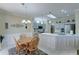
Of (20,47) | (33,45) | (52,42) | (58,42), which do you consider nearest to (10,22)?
(20,47)

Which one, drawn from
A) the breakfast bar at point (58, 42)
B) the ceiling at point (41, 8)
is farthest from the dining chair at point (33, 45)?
the ceiling at point (41, 8)

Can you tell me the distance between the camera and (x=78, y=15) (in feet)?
9.11

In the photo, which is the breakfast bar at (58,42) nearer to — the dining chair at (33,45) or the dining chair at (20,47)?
the dining chair at (33,45)

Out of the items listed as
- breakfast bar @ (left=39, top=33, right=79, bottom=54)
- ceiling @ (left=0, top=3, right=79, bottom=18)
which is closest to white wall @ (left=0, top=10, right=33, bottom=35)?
ceiling @ (left=0, top=3, right=79, bottom=18)

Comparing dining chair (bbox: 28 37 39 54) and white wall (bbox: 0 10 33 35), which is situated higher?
white wall (bbox: 0 10 33 35)

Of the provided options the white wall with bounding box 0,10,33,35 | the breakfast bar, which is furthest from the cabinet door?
Result: the white wall with bounding box 0,10,33,35

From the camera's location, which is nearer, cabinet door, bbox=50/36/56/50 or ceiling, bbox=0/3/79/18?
ceiling, bbox=0/3/79/18

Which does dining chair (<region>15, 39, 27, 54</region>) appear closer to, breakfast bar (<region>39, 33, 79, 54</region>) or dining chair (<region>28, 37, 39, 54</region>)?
dining chair (<region>28, 37, 39, 54</region>)

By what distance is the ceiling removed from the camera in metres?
2.73

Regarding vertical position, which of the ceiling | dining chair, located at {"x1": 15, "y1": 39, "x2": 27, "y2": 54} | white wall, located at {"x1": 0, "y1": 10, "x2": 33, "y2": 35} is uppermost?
the ceiling

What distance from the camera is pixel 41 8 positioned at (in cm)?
281

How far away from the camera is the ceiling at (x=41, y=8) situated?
2.73m

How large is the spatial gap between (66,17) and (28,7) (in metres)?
1.00
